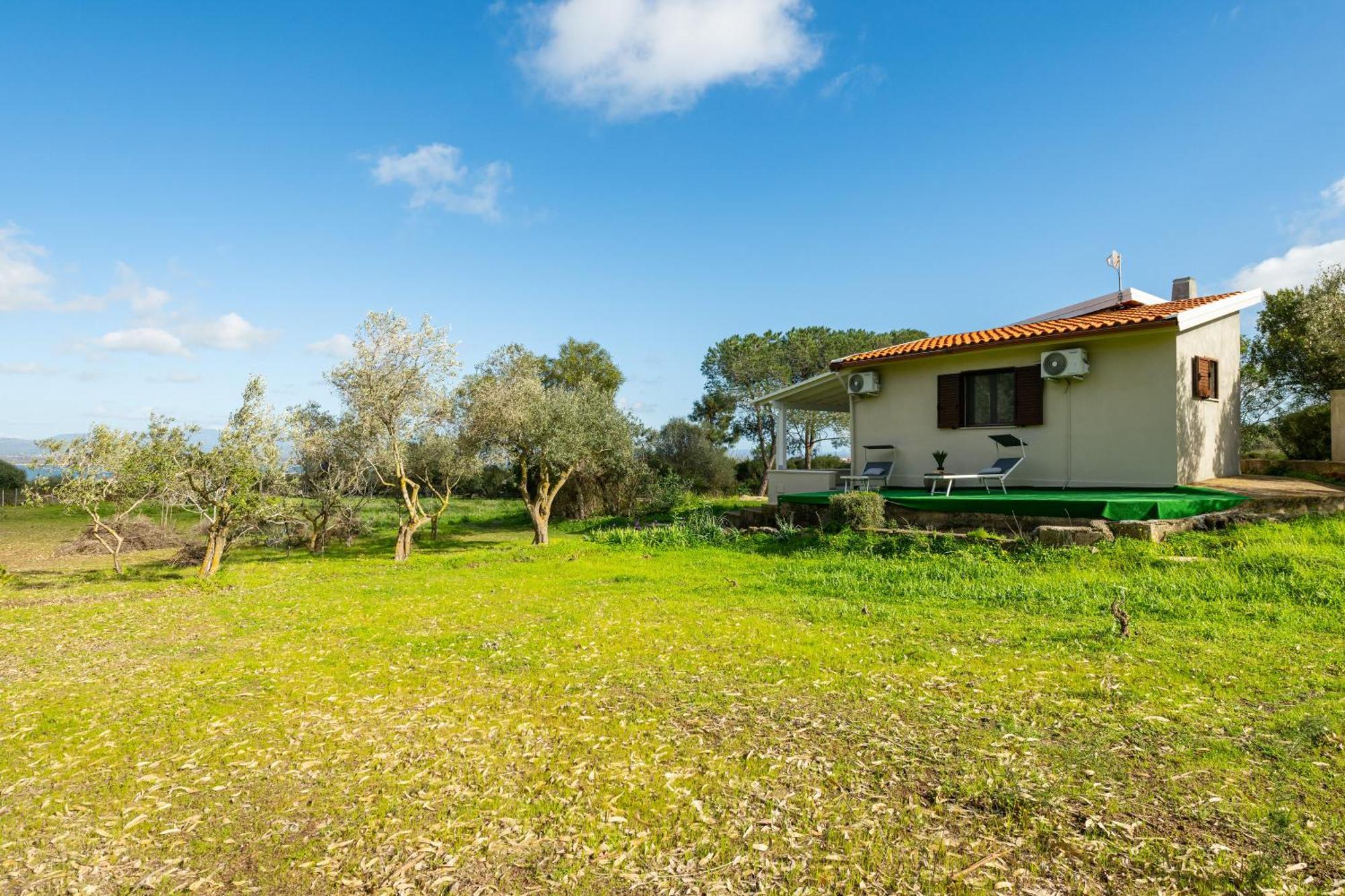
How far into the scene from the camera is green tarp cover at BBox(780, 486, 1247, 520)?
9.16 m

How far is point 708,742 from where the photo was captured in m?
3.69

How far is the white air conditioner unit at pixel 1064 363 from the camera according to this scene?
1208 cm

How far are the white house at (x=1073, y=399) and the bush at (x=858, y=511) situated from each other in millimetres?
4077

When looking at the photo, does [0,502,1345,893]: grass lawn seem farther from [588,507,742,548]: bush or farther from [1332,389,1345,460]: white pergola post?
[1332,389,1345,460]: white pergola post

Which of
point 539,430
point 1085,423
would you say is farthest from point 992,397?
point 539,430

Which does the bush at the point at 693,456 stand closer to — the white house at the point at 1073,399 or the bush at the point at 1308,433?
the white house at the point at 1073,399

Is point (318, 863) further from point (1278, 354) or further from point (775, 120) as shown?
point (1278, 354)

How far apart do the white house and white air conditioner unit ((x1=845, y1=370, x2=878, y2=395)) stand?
3cm

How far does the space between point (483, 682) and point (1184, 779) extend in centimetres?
419

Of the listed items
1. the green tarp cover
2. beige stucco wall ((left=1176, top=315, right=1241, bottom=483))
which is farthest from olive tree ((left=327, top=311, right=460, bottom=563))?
beige stucco wall ((left=1176, top=315, right=1241, bottom=483))

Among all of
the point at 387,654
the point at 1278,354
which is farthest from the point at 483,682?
the point at 1278,354

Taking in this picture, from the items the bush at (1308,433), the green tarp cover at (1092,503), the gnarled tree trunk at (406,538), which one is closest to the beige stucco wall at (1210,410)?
the green tarp cover at (1092,503)

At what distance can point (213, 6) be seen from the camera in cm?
1207

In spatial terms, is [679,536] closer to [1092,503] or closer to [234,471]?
[1092,503]
